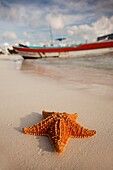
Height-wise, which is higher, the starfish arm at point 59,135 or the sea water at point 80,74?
the starfish arm at point 59,135

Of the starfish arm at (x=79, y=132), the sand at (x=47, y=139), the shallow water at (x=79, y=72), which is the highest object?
the starfish arm at (x=79, y=132)

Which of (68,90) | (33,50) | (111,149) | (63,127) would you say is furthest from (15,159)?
(33,50)

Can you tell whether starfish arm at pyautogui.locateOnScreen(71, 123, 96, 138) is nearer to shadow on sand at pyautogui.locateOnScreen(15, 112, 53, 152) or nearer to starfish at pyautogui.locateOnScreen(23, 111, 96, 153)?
starfish at pyautogui.locateOnScreen(23, 111, 96, 153)

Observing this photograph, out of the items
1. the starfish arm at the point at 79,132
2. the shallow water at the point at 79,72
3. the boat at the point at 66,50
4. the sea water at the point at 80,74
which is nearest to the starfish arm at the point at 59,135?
the starfish arm at the point at 79,132

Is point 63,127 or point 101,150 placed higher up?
point 63,127

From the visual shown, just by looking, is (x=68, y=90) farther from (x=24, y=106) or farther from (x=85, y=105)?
(x=24, y=106)

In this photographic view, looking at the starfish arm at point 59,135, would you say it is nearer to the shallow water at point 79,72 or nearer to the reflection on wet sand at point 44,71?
the shallow water at point 79,72

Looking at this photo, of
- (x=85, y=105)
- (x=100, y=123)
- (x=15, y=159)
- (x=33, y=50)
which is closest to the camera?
(x=15, y=159)

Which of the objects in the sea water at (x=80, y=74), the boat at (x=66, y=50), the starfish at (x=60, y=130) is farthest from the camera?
the boat at (x=66, y=50)
